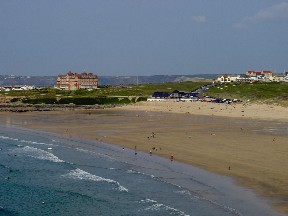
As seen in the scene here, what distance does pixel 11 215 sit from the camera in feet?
75.3

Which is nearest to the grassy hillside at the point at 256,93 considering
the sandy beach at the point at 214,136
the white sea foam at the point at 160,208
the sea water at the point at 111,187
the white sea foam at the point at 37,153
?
the sandy beach at the point at 214,136

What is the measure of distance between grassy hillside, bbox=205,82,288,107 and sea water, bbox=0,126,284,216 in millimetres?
53254

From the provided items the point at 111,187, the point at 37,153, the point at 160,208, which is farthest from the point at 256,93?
the point at 160,208

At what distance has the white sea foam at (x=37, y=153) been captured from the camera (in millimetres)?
37688

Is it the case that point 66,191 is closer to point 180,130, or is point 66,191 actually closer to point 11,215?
point 11,215

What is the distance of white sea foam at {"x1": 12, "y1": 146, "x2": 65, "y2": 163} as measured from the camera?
37688 mm

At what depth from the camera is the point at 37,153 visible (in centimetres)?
4034

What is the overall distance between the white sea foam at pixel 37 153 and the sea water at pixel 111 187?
77mm

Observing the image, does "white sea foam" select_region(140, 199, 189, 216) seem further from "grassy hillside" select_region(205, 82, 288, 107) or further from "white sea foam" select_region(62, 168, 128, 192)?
"grassy hillside" select_region(205, 82, 288, 107)

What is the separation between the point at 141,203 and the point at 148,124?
122ft

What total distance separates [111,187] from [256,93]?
78.6 metres

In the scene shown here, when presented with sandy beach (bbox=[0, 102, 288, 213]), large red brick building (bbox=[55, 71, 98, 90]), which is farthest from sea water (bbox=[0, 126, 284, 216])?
large red brick building (bbox=[55, 71, 98, 90])

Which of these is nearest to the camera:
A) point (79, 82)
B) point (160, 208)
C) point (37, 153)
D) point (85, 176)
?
point (160, 208)

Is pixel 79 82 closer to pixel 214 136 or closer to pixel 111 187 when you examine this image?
pixel 214 136
